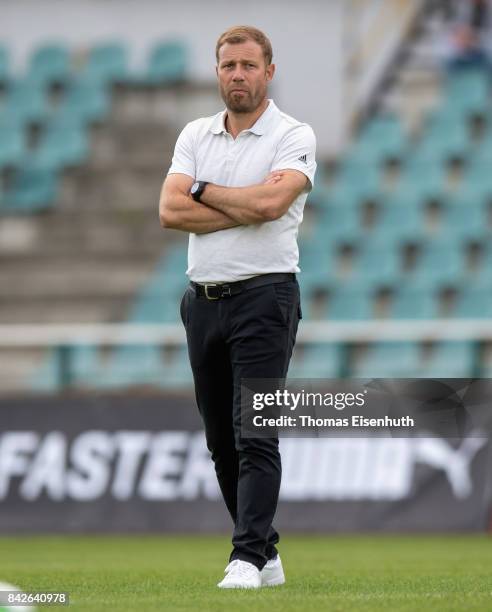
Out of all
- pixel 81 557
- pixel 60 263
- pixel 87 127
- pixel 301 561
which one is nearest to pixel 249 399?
pixel 301 561

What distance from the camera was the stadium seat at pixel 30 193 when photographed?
15.8 m

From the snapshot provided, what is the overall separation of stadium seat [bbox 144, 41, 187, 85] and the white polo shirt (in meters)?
11.1

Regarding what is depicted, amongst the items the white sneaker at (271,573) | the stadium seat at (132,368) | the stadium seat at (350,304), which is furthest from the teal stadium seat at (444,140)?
the white sneaker at (271,573)

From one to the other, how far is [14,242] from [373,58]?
4914 mm

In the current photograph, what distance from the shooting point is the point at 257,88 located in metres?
5.67

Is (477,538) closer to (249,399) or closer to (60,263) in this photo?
(249,399)

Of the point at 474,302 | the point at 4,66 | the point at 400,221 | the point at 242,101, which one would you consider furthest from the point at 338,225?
the point at 242,101

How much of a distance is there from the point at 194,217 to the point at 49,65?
39.1ft

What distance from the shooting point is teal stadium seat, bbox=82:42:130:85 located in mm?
16875

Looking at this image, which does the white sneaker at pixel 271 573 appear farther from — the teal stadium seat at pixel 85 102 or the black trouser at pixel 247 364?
the teal stadium seat at pixel 85 102

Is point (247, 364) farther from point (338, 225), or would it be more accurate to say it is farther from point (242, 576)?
point (338, 225)

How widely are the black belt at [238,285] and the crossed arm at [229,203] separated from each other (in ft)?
0.71

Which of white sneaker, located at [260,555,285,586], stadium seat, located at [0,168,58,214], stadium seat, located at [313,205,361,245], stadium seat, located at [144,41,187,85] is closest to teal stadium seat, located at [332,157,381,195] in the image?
stadium seat, located at [313,205,361,245]

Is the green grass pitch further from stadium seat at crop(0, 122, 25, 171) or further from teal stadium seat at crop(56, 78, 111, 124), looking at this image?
teal stadium seat at crop(56, 78, 111, 124)
